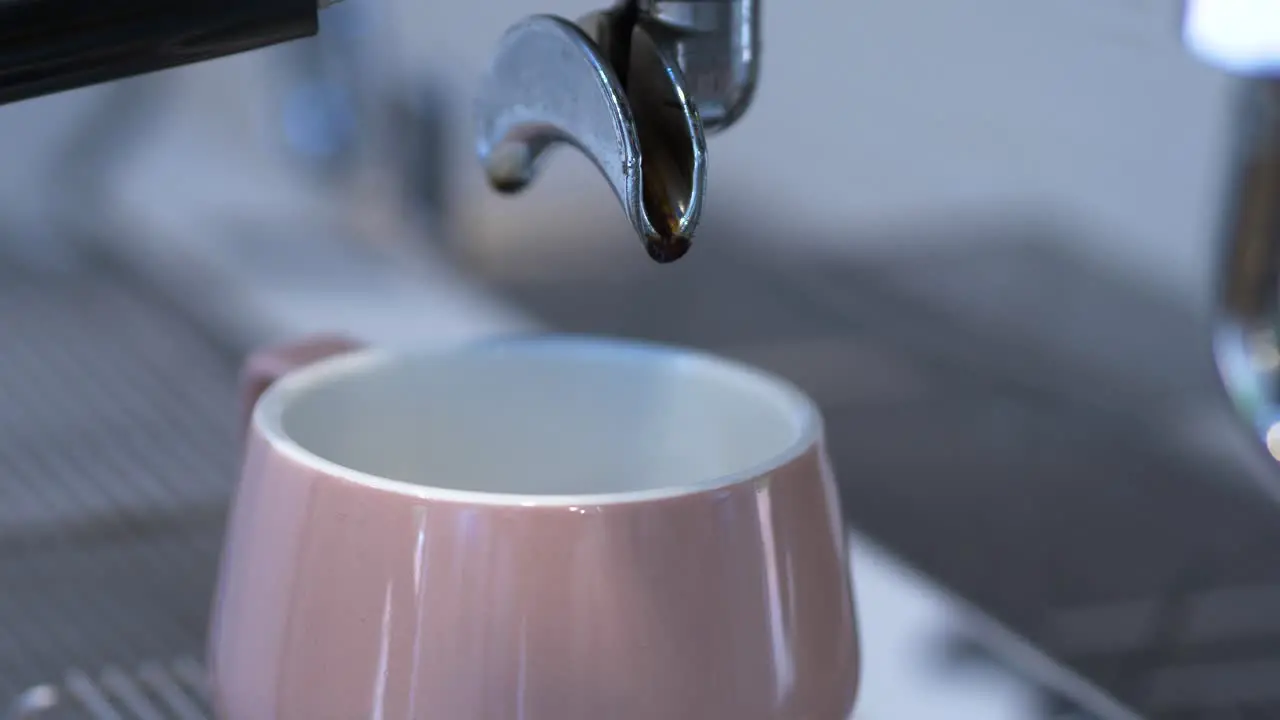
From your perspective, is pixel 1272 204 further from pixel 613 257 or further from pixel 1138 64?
pixel 613 257

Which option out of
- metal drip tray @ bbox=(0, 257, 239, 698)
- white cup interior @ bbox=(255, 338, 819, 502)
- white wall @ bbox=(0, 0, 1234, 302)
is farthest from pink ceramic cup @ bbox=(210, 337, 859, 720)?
white wall @ bbox=(0, 0, 1234, 302)

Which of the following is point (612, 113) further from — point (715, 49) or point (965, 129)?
point (965, 129)

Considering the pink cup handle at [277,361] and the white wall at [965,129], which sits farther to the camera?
the white wall at [965,129]

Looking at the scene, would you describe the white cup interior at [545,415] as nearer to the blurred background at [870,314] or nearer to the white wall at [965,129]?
the blurred background at [870,314]

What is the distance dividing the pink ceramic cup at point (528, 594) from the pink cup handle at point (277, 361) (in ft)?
0.07

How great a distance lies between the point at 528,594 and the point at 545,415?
0.07 m

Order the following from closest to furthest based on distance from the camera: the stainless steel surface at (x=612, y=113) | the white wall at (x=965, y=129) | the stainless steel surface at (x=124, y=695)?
the stainless steel surface at (x=612, y=113)
the stainless steel surface at (x=124, y=695)
the white wall at (x=965, y=129)

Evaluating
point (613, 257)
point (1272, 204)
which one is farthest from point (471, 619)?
point (613, 257)

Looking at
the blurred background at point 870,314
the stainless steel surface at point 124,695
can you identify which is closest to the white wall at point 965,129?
the blurred background at point 870,314

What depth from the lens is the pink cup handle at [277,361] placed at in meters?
0.27

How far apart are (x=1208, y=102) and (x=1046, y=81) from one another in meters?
0.06

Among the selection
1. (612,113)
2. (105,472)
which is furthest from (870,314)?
(612,113)

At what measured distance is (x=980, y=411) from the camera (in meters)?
0.52

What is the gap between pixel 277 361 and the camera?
27cm
